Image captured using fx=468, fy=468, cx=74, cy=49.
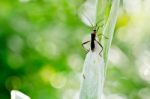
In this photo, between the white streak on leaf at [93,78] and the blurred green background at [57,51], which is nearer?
the white streak on leaf at [93,78]

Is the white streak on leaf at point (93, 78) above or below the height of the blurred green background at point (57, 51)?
below

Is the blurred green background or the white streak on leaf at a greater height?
the blurred green background

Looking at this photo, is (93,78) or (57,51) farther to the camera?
(57,51)

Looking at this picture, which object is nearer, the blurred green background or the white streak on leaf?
the white streak on leaf

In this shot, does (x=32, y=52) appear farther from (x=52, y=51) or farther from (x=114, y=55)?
(x=114, y=55)

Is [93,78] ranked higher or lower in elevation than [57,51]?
lower
